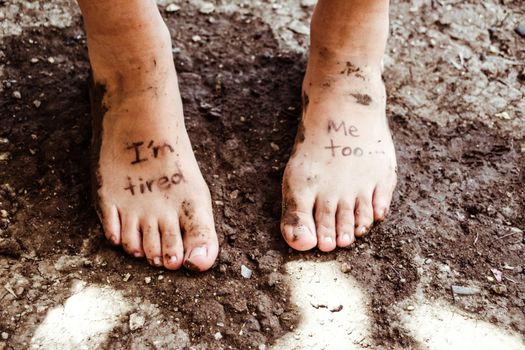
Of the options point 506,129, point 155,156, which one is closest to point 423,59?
point 506,129

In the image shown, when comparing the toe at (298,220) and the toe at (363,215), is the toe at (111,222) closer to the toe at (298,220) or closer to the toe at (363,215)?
the toe at (298,220)

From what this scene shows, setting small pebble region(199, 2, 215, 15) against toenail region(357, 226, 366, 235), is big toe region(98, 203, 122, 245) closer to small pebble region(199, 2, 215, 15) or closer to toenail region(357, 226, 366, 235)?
toenail region(357, 226, 366, 235)

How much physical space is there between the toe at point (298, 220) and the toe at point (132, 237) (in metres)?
0.35

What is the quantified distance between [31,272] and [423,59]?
4.38 feet

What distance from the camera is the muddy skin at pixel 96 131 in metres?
1.38

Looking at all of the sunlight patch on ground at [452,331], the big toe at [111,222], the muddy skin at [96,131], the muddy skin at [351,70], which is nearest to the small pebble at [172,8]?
the muddy skin at [96,131]

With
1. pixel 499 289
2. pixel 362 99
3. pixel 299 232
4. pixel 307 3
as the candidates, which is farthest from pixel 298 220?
pixel 307 3

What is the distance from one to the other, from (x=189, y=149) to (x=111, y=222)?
0.88ft

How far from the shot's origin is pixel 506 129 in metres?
1.62

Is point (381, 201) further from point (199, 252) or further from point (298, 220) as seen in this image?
point (199, 252)

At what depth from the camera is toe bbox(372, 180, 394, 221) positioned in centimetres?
139

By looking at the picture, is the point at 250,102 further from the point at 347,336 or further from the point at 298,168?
the point at 347,336

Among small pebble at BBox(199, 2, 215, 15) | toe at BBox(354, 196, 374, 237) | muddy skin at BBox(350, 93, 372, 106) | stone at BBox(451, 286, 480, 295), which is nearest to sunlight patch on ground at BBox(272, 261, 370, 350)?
toe at BBox(354, 196, 374, 237)

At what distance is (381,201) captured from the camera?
1.39 metres
